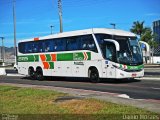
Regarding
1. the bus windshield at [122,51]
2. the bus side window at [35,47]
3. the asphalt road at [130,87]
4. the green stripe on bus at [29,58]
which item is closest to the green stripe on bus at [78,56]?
the asphalt road at [130,87]

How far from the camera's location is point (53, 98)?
1484 centimetres

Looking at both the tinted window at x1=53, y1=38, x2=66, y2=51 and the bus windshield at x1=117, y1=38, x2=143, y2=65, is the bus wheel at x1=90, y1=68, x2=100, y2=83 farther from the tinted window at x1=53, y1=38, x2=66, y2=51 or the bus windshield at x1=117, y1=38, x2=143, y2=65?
the tinted window at x1=53, y1=38, x2=66, y2=51

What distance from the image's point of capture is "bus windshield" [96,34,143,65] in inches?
917

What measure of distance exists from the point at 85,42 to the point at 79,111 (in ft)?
45.8

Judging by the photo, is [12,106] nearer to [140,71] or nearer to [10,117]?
[10,117]

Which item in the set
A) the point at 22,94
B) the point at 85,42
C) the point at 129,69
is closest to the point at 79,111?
the point at 22,94

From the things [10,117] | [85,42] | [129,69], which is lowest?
[10,117]

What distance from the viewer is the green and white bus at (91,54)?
23.4 metres

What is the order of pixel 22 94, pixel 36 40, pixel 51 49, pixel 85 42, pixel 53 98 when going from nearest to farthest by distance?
pixel 53 98, pixel 22 94, pixel 85 42, pixel 51 49, pixel 36 40

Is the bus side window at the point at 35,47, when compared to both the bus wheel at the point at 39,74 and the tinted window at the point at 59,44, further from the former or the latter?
the tinted window at the point at 59,44

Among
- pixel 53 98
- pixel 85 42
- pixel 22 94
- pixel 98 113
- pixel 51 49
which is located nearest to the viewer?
pixel 98 113

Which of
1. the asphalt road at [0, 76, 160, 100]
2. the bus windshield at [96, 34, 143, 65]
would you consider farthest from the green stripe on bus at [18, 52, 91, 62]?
the asphalt road at [0, 76, 160, 100]

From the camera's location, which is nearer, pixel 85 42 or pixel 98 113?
pixel 98 113

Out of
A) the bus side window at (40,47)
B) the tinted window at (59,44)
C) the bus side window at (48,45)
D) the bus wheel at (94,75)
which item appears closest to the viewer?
the bus wheel at (94,75)
